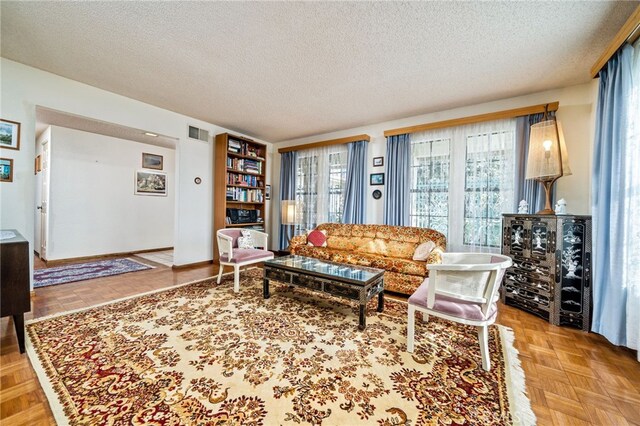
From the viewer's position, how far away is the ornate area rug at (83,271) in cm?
350

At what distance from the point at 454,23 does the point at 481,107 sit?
1997 mm

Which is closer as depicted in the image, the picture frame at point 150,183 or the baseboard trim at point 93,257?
the baseboard trim at point 93,257

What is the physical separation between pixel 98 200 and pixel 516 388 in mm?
6920

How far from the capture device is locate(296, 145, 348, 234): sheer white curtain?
497cm

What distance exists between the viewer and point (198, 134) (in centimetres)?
455

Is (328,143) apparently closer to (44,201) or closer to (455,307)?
(455,307)

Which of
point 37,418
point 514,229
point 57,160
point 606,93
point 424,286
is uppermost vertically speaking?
point 606,93

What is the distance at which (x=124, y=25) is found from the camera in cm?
213

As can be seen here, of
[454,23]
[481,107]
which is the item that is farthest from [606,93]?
[454,23]

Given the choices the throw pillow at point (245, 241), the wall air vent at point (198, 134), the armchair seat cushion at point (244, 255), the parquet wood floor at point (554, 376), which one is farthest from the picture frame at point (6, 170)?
the throw pillow at point (245, 241)

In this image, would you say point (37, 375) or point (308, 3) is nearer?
point (37, 375)

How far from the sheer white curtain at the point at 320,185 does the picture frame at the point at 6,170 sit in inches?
159

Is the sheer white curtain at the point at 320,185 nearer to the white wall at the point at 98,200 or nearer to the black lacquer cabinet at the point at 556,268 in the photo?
the black lacquer cabinet at the point at 556,268

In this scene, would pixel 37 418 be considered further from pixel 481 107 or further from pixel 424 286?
pixel 481 107
